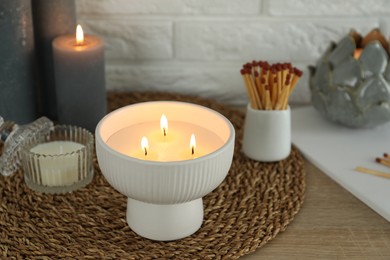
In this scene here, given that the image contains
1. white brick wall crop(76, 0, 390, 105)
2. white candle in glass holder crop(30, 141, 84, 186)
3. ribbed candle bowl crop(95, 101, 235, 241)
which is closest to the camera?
ribbed candle bowl crop(95, 101, 235, 241)

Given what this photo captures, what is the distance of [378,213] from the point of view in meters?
0.59

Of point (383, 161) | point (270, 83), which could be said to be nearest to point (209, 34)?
point (270, 83)

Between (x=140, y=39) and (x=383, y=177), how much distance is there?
35cm

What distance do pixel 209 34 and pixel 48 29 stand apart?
8.4 inches

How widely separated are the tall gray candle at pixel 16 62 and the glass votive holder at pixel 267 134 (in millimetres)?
246

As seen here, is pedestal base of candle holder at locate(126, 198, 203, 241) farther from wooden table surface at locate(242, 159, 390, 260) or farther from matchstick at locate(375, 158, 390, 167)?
matchstick at locate(375, 158, 390, 167)

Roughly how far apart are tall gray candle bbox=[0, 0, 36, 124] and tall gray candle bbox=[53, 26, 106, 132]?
32 millimetres

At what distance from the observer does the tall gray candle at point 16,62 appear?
636 mm

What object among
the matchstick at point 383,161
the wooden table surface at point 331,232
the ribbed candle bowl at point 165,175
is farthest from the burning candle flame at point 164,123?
the matchstick at point 383,161

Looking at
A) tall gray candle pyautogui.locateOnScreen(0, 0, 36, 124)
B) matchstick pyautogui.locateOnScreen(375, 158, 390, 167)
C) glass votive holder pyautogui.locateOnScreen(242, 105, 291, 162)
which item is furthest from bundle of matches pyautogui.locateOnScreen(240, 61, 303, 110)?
tall gray candle pyautogui.locateOnScreen(0, 0, 36, 124)

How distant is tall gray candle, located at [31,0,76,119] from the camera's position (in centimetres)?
68

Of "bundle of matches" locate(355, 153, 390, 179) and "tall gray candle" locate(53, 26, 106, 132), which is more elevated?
"tall gray candle" locate(53, 26, 106, 132)

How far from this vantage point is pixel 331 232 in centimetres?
56

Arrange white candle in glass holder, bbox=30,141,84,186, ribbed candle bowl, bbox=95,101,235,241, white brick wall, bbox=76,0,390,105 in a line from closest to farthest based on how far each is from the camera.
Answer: ribbed candle bowl, bbox=95,101,235,241 → white candle in glass holder, bbox=30,141,84,186 → white brick wall, bbox=76,0,390,105
